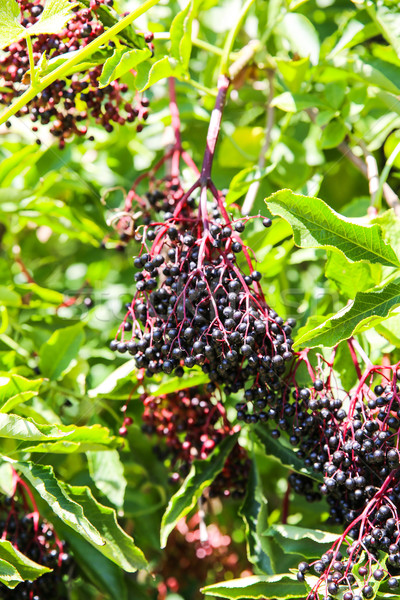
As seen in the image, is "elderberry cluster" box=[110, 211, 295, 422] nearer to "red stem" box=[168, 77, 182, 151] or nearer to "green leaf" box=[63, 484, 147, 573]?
"green leaf" box=[63, 484, 147, 573]

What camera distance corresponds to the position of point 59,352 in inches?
78.6

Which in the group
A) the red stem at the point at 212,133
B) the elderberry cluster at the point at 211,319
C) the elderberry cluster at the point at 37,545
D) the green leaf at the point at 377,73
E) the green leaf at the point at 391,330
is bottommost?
the elderberry cluster at the point at 37,545

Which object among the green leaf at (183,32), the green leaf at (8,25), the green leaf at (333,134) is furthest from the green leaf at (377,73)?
the green leaf at (8,25)

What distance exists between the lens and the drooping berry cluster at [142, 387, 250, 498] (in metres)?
1.91

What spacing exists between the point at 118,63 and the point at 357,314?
89cm

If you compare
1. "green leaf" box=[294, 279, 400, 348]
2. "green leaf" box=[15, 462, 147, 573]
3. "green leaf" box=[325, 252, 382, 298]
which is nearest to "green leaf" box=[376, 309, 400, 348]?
"green leaf" box=[325, 252, 382, 298]

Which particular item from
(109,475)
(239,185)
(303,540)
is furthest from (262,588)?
(239,185)

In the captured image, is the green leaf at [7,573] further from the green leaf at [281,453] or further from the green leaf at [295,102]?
the green leaf at [295,102]

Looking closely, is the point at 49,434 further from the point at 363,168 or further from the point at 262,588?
the point at 363,168

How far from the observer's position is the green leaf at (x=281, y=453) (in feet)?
5.51

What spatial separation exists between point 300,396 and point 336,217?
473 millimetres

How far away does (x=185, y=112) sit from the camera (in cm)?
223

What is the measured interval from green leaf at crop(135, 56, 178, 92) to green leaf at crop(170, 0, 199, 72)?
0.06 metres

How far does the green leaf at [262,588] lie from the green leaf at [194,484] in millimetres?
192
